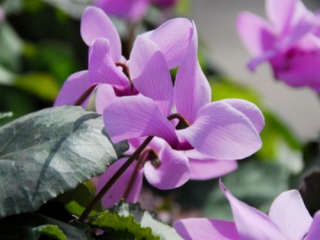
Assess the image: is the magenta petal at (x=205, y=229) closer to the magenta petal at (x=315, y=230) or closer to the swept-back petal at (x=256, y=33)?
the magenta petal at (x=315, y=230)

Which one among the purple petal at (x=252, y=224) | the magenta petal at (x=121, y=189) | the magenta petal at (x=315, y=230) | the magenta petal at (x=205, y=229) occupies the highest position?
the purple petal at (x=252, y=224)

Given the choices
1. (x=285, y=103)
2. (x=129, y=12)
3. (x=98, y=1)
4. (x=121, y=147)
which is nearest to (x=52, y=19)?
(x=129, y=12)

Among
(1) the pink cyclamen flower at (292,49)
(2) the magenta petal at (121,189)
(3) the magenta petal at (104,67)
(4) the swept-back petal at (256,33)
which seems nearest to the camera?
(3) the magenta petal at (104,67)

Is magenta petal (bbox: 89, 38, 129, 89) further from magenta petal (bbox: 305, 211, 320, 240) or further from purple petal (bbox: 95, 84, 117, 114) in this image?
magenta petal (bbox: 305, 211, 320, 240)

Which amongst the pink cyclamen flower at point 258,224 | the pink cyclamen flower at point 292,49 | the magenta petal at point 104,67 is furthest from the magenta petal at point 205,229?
the pink cyclamen flower at point 292,49

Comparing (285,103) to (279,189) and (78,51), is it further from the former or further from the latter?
(279,189)
